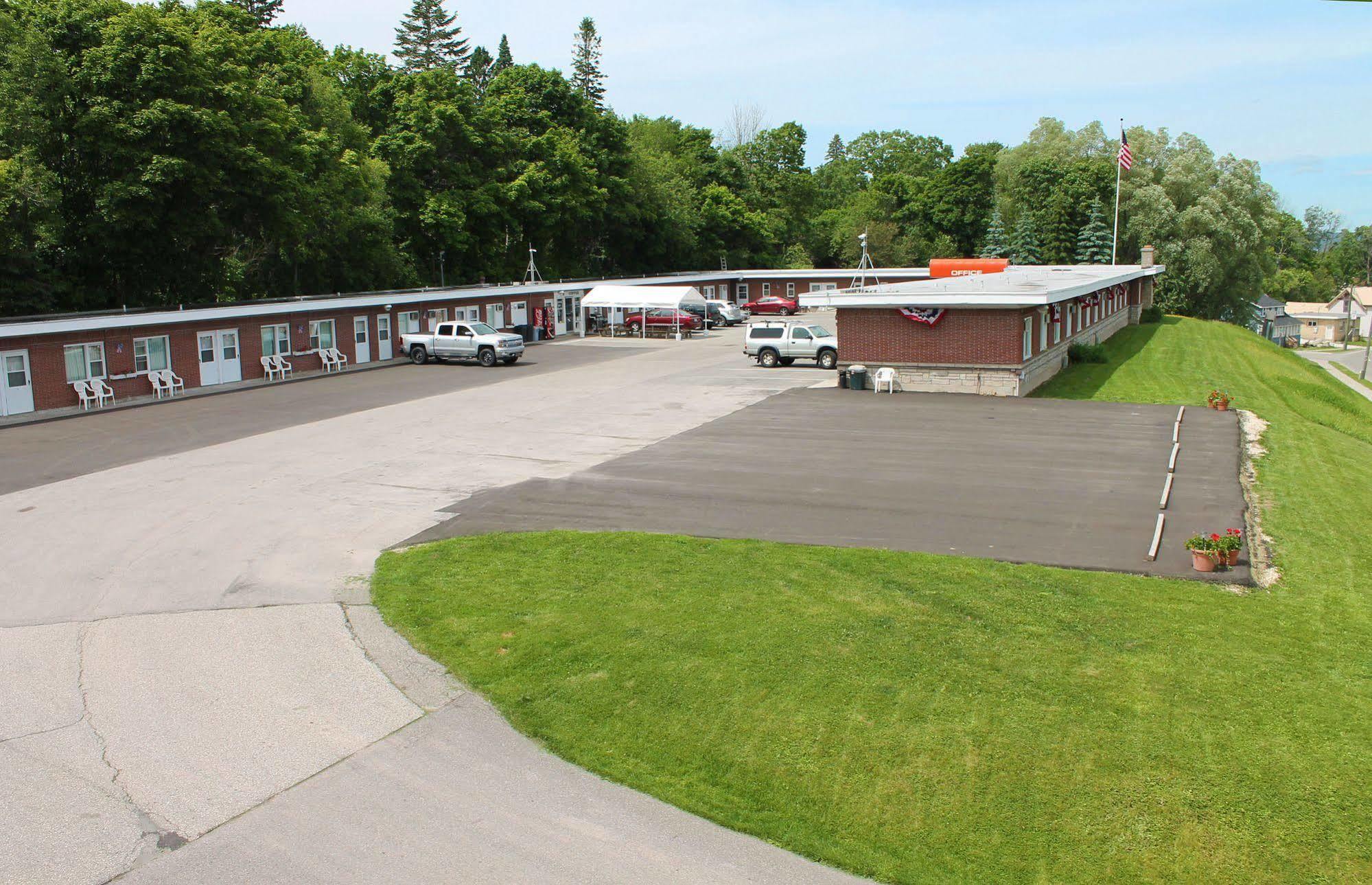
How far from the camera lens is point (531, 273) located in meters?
64.8

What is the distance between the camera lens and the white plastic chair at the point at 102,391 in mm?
31156

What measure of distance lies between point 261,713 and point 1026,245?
79.4 m

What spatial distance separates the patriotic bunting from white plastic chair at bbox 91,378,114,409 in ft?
79.3

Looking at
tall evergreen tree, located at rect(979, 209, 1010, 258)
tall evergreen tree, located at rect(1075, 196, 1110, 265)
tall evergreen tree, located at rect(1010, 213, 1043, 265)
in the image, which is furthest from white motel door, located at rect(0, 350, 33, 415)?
tall evergreen tree, located at rect(979, 209, 1010, 258)

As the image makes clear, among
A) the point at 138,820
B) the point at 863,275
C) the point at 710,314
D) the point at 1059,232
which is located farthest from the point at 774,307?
the point at 138,820

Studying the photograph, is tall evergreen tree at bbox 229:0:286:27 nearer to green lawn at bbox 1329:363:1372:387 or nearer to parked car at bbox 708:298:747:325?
parked car at bbox 708:298:747:325

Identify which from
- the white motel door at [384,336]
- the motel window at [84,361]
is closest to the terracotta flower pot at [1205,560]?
the motel window at [84,361]

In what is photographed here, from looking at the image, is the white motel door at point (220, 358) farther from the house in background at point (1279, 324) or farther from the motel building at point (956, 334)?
the house in background at point (1279, 324)

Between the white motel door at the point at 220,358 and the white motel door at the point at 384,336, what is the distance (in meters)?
7.41

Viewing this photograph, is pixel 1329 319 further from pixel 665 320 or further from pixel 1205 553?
pixel 1205 553

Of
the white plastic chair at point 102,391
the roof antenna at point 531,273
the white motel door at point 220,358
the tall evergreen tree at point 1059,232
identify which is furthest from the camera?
the tall evergreen tree at point 1059,232

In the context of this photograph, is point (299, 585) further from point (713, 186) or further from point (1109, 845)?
point (713, 186)

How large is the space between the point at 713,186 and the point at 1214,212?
3886cm

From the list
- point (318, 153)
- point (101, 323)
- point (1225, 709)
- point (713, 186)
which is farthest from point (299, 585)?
point (713, 186)
